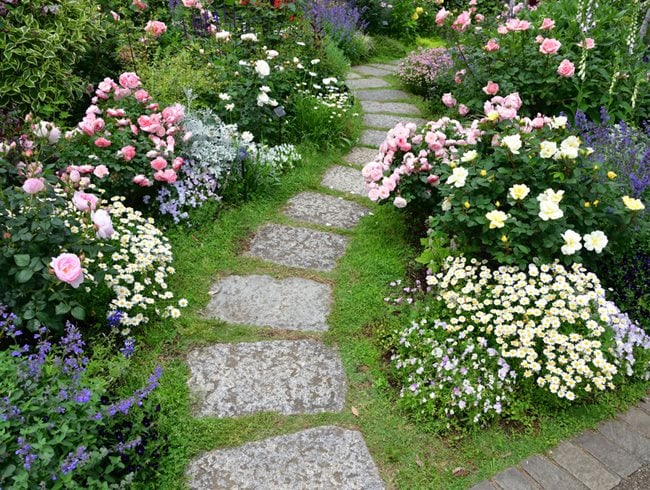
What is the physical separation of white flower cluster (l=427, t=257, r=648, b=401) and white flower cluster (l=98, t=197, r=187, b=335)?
1439 mm

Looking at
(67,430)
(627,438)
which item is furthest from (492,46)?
(67,430)

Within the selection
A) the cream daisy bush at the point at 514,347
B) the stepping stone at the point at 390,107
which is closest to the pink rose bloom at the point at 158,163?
the cream daisy bush at the point at 514,347

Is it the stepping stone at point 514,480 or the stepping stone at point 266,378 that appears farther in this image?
the stepping stone at point 266,378

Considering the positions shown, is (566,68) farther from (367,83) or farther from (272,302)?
(367,83)

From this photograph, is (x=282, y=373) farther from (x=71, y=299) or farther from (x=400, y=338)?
Answer: (x=71, y=299)

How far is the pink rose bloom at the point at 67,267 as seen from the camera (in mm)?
2182

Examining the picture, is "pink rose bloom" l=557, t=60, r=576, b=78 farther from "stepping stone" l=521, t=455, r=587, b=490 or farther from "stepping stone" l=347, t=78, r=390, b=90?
"stepping stone" l=347, t=78, r=390, b=90

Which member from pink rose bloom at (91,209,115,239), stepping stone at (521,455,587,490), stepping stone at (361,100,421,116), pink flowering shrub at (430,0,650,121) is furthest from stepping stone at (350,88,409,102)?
stepping stone at (521,455,587,490)

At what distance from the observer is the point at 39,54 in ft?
12.8

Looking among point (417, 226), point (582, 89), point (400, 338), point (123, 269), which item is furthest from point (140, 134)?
point (582, 89)

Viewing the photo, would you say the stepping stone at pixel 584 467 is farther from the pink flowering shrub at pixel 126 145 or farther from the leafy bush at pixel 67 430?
the pink flowering shrub at pixel 126 145

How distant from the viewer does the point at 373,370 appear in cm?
262

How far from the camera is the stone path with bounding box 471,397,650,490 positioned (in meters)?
2.11

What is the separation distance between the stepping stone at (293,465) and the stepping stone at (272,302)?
73 centimetres
